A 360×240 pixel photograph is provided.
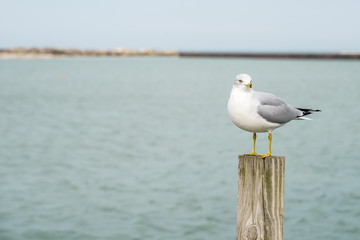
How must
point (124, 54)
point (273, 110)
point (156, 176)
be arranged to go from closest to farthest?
point (273, 110) < point (156, 176) < point (124, 54)

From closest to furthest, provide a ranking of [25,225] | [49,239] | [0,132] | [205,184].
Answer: [49,239] → [25,225] → [205,184] → [0,132]

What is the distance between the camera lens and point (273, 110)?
3.66 m

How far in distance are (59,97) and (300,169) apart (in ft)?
107

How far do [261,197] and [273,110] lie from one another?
754 mm

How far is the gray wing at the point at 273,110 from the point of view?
11.8 ft

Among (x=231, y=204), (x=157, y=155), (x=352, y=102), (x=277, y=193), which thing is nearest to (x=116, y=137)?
(x=157, y=155)

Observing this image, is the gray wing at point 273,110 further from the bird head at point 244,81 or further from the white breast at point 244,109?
the bird head at point 244,81

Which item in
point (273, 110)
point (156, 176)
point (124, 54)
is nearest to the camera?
point (273, 110)

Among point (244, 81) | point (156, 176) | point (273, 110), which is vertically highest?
point (244, 81)

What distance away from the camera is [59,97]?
4409 cm

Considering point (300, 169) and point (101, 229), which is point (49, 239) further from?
point (300, 169)

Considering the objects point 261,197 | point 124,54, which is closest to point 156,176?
point 261,197

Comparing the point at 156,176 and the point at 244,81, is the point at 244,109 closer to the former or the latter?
the point at 244,81

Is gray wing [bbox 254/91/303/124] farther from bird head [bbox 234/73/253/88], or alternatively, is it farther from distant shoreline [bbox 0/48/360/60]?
distant shoreline [bbox 0/48/360/60]
